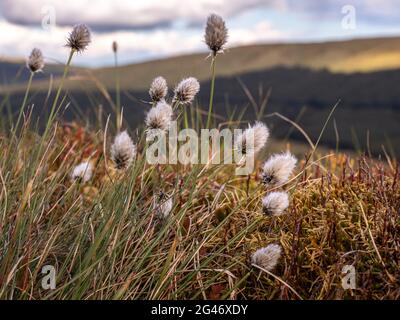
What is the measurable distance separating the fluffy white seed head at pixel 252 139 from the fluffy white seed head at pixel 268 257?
388 millimetres

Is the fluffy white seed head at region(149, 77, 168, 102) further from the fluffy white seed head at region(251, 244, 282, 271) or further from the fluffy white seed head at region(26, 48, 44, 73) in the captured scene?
the fluffy white seed head at region(251, 244, 282, 271)

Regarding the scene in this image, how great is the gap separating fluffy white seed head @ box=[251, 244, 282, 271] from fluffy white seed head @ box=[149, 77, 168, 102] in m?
0.75

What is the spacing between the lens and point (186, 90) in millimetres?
2797

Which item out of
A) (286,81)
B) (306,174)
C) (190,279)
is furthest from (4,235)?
(286,81)

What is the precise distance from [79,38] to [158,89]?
423 mm

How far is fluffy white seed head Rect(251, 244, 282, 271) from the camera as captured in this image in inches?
103

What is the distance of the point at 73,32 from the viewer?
9.57 ft

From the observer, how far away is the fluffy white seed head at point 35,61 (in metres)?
3.14

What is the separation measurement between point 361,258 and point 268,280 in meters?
0.48

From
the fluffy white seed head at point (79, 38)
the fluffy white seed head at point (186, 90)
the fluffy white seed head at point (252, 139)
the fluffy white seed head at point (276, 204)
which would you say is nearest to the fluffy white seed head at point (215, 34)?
the fluffy white seed head at point (186, 90)

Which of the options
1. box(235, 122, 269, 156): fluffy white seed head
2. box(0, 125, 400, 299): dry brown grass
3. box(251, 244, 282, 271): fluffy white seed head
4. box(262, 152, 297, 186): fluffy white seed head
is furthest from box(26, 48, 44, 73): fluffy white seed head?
box(251, 244, 282, 271): fluffy white seed head

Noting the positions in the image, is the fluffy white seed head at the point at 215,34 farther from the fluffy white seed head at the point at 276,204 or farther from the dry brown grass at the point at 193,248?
the fluffy white seed head at the point at 276,204

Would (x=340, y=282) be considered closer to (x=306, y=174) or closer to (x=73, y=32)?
(x=306, y=174)

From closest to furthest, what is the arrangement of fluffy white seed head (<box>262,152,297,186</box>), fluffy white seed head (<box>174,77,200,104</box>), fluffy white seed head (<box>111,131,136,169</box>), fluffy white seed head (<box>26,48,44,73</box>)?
1. fluffy white seed head (<box>111,131,136,169</box>)
2. fluffy white seed head (<box>262,152,297,186</box>)
3. fluffy white seed head (<box>174,77,200,104</box>)
4. fluffy white seed head (<box>26,48,44,73</box>)
